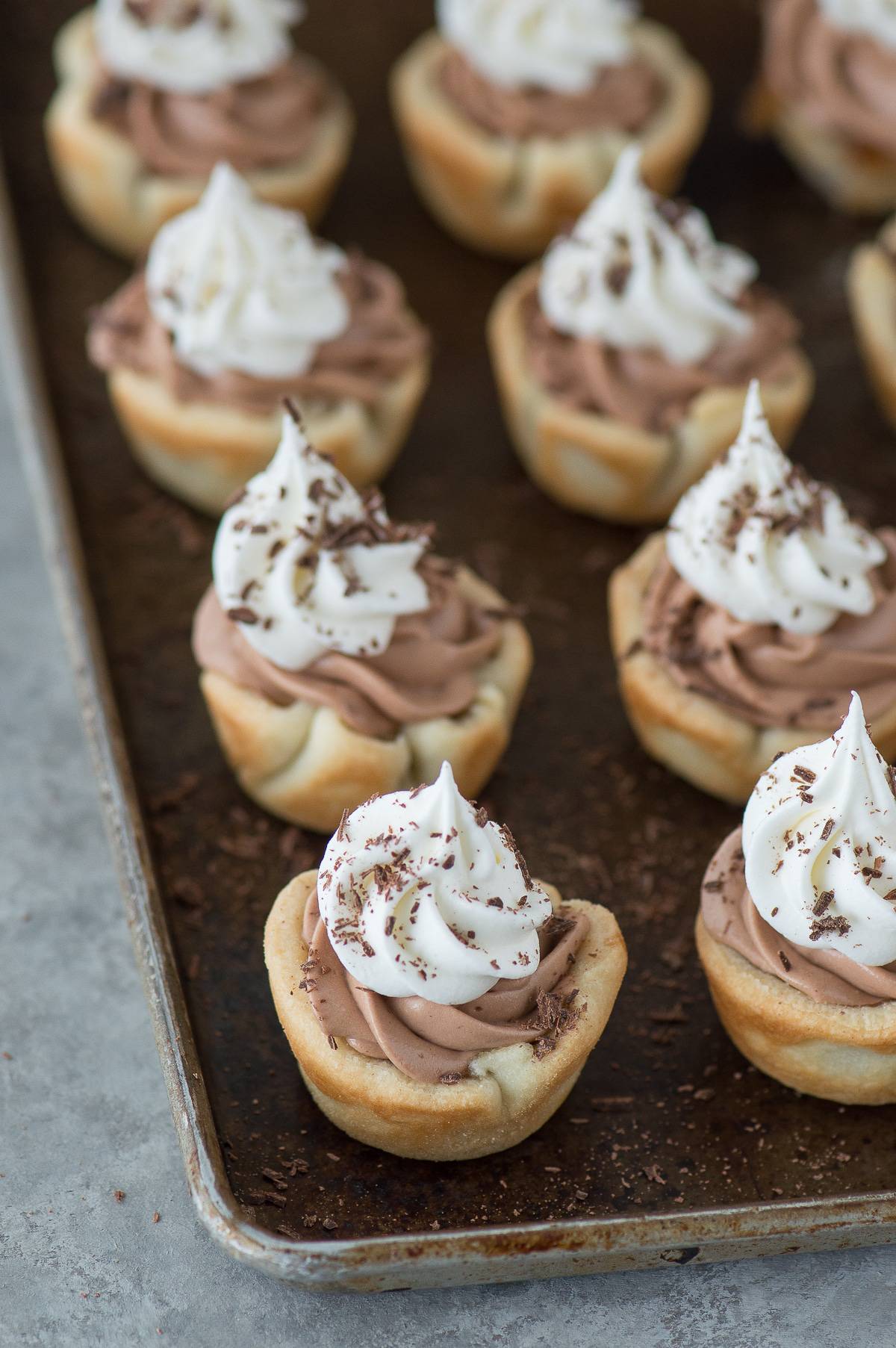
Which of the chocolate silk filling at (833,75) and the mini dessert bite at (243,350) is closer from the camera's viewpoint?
the mini dessert bite at (243,350)

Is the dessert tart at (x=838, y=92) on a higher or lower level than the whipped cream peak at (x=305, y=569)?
higher

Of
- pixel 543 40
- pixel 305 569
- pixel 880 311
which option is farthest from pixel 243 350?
pixel 880 311

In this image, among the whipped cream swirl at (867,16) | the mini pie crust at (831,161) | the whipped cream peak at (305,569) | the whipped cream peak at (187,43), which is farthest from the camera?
the mini pie crust at (831,161)

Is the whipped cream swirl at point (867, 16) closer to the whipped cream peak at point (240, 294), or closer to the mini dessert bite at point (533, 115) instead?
the mini dessert bite at point (533, 115)

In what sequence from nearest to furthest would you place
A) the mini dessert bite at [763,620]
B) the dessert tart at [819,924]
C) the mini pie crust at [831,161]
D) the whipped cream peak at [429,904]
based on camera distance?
the whipped cream peak at [429,904], the dessert tart at [819,924], the mini dessert bite at [763,620], the mini pie crust at [831,161]

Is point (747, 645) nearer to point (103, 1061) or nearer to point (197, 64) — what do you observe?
point (103, 1061)

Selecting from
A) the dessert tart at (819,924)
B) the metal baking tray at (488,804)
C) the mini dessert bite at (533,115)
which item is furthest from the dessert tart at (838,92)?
the dessert tart at (819,924)

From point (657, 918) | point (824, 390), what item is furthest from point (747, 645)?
point (824, 390)
